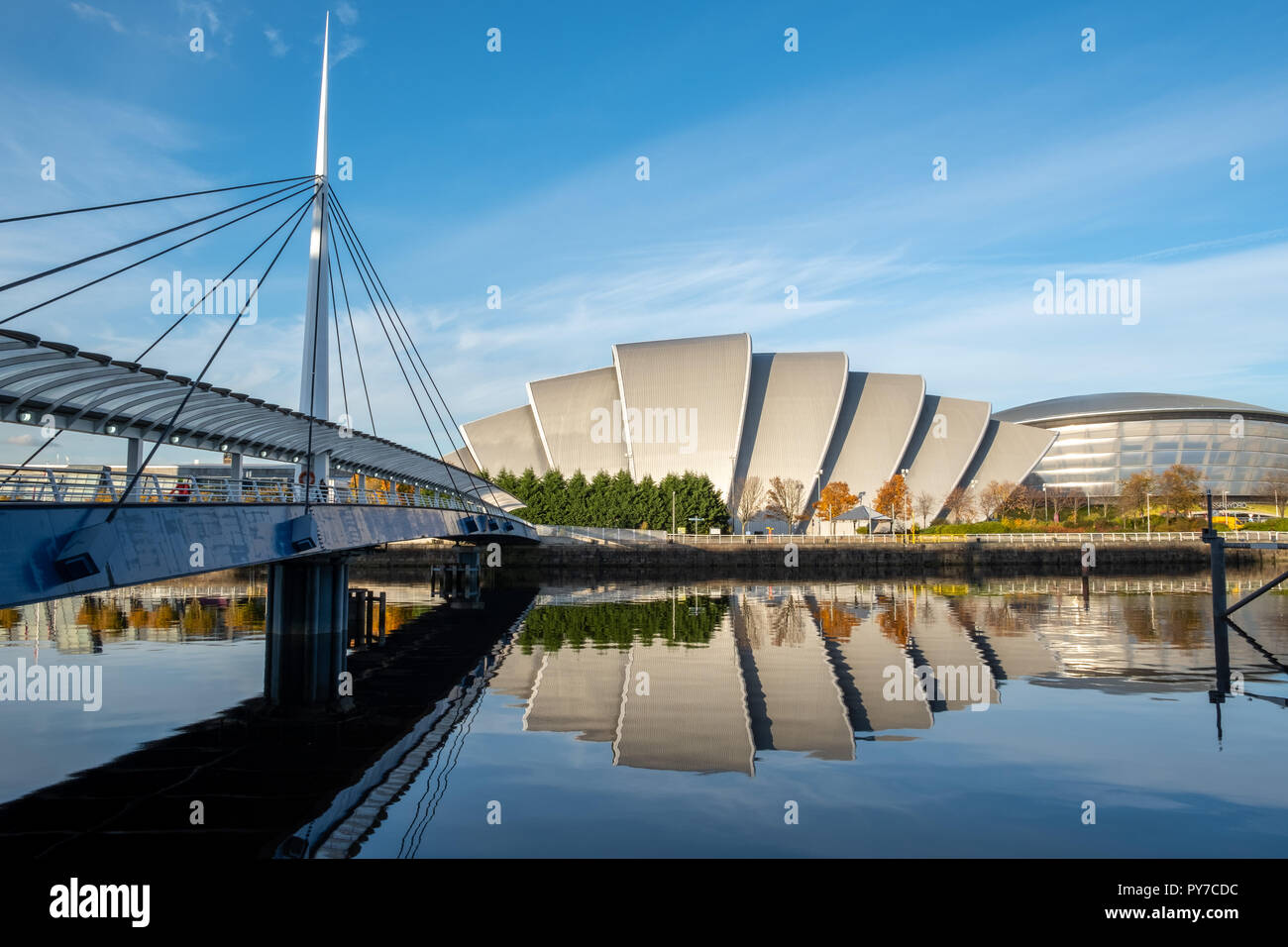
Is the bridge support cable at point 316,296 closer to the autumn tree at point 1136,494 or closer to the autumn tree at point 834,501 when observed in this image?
the autumn tree at point 834,501

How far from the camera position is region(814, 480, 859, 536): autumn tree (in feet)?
266

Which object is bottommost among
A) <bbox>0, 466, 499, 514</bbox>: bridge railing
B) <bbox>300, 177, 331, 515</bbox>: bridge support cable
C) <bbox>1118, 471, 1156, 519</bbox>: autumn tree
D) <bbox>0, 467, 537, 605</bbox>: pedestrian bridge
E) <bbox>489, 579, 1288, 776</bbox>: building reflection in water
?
<bbox>489, 579, 1288, 776</bbox>: building reflection in water

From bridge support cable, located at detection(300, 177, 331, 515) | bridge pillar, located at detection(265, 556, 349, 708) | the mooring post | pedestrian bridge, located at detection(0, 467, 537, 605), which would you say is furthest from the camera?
bridge support cable, located at detection(300, 177, 331, 515)

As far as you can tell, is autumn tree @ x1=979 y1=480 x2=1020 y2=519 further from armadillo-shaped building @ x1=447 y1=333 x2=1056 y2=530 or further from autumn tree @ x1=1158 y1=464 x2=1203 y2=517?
autumn tree @ x1=1158 y1=464 x2=1203 y2=517

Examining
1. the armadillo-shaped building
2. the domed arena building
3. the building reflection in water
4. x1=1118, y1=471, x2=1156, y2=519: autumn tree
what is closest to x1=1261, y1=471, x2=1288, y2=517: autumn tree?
x1=1118, y1=471, x2=1156, y2=519: autumn tree

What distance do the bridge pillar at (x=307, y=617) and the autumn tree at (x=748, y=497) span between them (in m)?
62.5

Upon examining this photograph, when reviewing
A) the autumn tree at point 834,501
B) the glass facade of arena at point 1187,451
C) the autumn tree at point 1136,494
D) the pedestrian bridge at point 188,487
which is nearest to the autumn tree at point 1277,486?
the glass facade of arena at point 1187,451

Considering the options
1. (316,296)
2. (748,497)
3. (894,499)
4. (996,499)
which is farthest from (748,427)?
(316,296)

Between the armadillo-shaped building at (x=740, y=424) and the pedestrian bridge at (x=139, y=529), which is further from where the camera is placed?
the armadillo-shaped building at (x=740, y=424)

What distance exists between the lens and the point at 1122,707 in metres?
15.1

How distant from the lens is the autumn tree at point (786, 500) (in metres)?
83.1

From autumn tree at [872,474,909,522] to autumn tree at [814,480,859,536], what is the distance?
7.38 feet

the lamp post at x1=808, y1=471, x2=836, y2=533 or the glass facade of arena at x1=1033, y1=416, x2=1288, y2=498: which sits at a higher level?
the glass facade of arena at x1=1033, y1=416, x2=1288, y2=498
